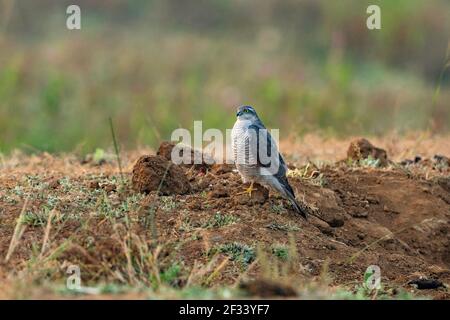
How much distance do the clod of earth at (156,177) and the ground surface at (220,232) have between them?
83mm

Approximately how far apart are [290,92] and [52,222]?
8048mm

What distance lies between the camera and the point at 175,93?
13750 millimetres

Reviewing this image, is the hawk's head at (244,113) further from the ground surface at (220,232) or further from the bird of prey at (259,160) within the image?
the ground surface at (220,232)

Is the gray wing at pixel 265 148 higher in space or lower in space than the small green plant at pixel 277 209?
higher

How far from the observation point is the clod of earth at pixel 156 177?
6441mm

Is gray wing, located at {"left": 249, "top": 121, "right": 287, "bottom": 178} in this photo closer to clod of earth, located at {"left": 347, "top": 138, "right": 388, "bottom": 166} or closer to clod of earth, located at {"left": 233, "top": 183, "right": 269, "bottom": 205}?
clod of earth, located at {"left": 233, "top": 183, "right": 269, "bottom": 205}

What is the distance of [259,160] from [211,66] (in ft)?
26.5

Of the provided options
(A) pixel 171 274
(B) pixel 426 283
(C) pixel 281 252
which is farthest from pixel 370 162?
(A) pixel 171 274

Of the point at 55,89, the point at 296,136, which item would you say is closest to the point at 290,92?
the point at 55,89

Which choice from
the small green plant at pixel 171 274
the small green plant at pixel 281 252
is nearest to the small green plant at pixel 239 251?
the small green plant at pixel 281 252

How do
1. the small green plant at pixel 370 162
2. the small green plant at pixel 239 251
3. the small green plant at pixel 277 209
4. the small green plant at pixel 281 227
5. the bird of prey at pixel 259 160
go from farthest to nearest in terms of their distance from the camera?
the small green plant at pixel 370 162 → the small green plant at pixel 277 209 → the bird of prey at pixel 259 160 → the small green plant at pixel 281 227 → the small green plant at pixel 239 251

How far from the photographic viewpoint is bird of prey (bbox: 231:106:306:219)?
6.40 m

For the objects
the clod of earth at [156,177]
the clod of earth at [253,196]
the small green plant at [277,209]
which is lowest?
the small green plant at [277,209]

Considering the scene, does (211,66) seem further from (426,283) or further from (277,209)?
(426,283)
